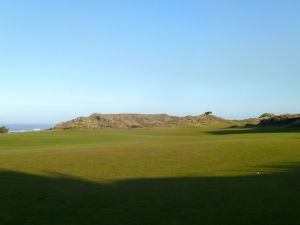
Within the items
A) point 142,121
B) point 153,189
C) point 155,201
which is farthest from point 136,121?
point 155,201

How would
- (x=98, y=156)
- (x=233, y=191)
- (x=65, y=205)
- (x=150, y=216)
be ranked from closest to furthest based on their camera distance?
(x=150, y=216), (x=65, y=205), (x=233, y=191), (x=98, y=156)

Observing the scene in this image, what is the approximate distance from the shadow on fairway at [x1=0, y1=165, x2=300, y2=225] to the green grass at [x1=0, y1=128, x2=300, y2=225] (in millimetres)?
20

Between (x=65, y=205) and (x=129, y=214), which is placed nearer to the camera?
(x=129, y=214)

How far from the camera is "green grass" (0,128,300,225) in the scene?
10.0 metres

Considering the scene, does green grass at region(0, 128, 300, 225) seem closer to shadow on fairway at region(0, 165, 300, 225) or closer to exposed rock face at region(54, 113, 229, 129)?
shadow on fairway at region(0, 165, 300, 225)

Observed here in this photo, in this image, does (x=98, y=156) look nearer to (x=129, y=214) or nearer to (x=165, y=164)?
(x=165, y=164)

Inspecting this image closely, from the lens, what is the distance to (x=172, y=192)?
13.7 metres

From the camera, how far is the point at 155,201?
12.0 meters

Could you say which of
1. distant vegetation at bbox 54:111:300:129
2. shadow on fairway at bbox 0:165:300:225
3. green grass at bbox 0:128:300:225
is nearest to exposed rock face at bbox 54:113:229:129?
distant vegetation at bbox 54:111:300:129

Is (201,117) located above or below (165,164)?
above

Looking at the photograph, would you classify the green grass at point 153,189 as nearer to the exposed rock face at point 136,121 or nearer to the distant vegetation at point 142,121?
the distant vegetation at point 142,121

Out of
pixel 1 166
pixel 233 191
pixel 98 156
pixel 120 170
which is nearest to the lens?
pixel 233 191

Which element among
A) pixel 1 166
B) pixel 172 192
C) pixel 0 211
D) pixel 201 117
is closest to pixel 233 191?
pixel 172 192

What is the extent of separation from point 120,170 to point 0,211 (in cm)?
1015
